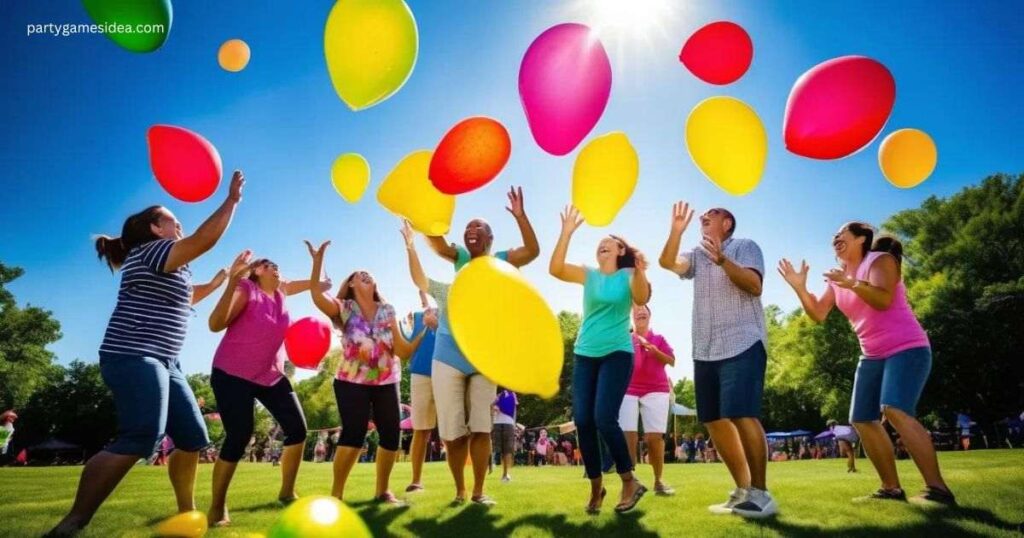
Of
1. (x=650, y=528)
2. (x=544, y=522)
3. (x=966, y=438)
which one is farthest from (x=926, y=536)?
(x=966, y=438)

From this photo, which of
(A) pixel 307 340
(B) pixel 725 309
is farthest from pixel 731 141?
(A) pixel 307 340

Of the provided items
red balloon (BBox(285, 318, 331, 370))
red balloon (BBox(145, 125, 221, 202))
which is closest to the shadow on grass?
red balloon (BBox(145, 125, 221, 202))

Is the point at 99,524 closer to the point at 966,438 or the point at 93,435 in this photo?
the point at 966,438

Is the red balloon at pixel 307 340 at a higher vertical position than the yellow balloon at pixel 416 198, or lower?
lower

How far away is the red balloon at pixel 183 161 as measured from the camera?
13.2 ft

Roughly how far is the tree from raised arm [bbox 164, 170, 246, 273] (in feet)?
124

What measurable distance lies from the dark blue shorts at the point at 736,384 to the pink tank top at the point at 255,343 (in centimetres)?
292

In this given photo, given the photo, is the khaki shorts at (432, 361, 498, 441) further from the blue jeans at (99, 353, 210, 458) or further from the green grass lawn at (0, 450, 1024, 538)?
the blue jeans at (99, 353, 210, 458)

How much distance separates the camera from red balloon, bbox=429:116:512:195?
154 inches

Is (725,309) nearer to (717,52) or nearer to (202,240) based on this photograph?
(717,52)

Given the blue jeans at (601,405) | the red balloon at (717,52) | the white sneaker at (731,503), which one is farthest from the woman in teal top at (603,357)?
the red balloon at (717,52)

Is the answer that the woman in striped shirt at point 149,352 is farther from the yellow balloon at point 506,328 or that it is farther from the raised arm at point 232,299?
the yellow balloon at point 506,328

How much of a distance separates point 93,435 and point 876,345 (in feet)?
174

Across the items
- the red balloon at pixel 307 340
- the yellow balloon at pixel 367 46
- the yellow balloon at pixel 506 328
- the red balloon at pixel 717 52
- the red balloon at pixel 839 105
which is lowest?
the yellow balloon at pixel 506 328
